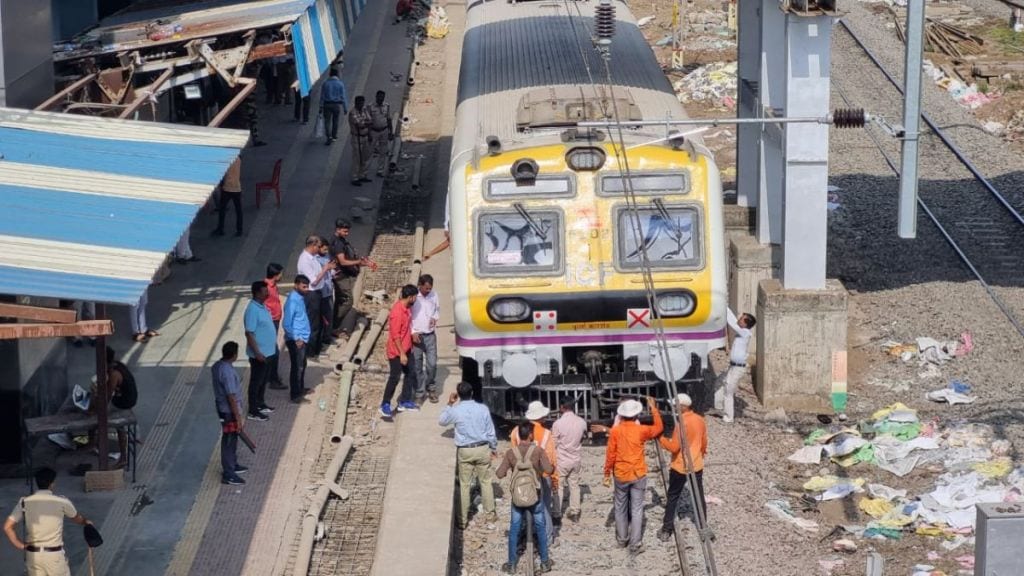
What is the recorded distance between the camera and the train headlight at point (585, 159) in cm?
1606

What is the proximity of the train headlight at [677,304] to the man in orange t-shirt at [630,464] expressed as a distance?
6.47 ft

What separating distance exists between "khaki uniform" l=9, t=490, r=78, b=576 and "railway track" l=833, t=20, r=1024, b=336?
10.6m

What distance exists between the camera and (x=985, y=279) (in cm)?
2166

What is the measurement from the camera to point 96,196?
562 inches

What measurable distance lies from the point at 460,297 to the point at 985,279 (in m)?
8.48

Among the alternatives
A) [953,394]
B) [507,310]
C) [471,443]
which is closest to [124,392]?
[471,443]

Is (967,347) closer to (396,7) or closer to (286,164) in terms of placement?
(286,164)

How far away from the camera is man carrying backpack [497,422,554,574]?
44.0 ft

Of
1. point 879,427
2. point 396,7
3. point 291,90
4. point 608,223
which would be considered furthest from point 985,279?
point 396,7

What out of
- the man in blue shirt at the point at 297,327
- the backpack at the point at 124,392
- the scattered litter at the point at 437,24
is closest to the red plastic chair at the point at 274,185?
the man in blue shirt at the point at 297,327

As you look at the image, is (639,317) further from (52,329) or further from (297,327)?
(52,329)

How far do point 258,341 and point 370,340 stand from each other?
3226mm

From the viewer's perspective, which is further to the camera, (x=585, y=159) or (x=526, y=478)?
(x=585, y=159)

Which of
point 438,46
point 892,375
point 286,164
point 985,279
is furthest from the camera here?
point 438,46
